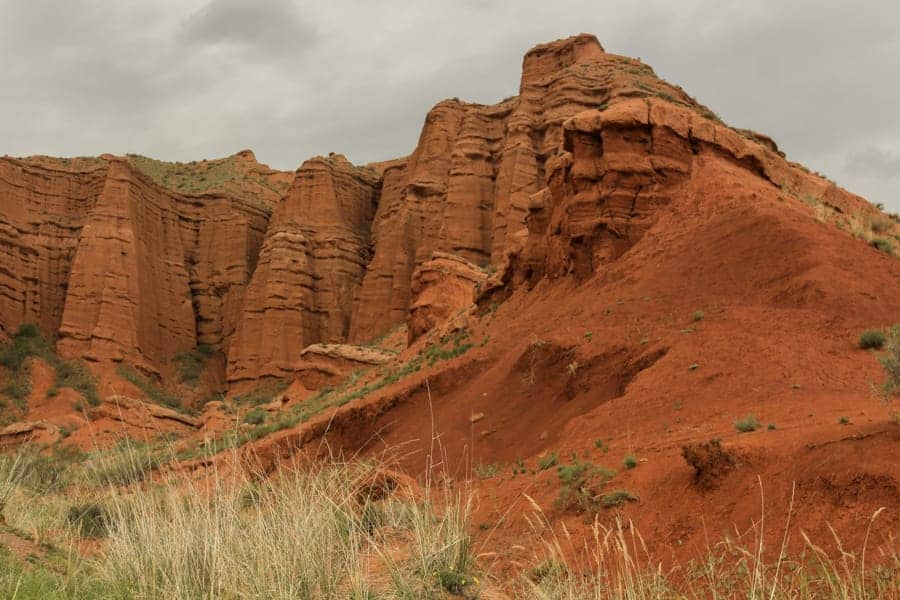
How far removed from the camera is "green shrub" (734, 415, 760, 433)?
10.1m

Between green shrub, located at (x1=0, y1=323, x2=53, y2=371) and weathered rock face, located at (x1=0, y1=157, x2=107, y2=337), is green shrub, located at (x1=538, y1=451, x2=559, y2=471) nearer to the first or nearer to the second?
green shrub, located at (x1=0, y1=323, x2=53, y2=371)

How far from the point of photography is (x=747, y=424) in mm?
10133

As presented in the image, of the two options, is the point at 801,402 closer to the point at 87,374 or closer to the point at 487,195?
the point at 487,195

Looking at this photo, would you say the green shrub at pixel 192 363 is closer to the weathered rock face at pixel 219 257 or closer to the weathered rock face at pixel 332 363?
the weathered rock face at pixel 219 257

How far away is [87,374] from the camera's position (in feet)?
160

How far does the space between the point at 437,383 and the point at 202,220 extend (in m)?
48.6

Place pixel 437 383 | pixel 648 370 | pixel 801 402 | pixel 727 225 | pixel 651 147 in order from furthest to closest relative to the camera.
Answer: pixel 651 147, pixel 437 383, pixel 727 225, pixel 648 370, pixel 801 402

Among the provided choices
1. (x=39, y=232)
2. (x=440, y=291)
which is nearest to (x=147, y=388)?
(x=39, y=232)

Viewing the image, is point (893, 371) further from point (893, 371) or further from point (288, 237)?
point (288, 237)

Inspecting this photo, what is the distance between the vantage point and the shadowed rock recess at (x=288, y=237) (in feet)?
151

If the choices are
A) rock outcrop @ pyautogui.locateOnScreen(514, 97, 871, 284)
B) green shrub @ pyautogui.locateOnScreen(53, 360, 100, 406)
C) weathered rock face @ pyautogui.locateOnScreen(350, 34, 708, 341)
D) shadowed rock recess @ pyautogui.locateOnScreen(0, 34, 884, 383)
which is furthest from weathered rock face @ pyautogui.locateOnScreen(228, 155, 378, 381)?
rock outcrop @ pyautogui.locateOnScreen(514, 97, 871, 284)

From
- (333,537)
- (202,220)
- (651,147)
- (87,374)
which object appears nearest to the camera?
(333,537)

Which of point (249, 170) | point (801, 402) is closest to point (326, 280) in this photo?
point (249, 170)

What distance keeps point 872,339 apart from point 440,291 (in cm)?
2312
